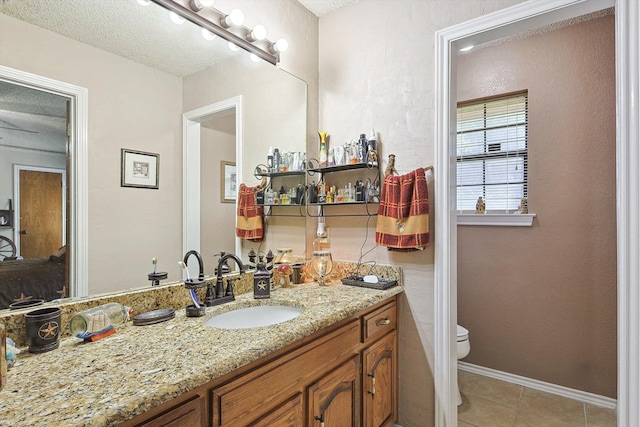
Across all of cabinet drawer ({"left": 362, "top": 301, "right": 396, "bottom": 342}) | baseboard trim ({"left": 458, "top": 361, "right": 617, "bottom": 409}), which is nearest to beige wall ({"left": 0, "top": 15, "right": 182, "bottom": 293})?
cabinet drawer ({"left": 362, "top": 301, "right": 396, "bottom": 342})

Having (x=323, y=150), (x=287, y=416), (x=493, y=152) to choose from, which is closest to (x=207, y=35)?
(x=323, y=150)

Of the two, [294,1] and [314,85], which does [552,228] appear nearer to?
[314,85]

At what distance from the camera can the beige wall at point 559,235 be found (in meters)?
2.11

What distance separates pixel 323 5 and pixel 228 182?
4.43 ft

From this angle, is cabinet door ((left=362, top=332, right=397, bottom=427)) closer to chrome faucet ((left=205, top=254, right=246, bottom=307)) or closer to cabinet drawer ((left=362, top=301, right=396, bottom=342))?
cabinet drawer ((left=362, top=301, right=396, bottom=342))

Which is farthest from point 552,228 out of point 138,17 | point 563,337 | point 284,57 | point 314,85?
point 138,17

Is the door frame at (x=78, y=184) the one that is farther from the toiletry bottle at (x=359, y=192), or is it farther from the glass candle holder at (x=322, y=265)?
the toiletry bottle at (x=359, y=192)

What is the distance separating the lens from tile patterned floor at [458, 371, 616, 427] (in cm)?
197

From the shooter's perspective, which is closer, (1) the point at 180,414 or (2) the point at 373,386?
(1) the point at 180,414

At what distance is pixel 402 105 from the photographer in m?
1.84

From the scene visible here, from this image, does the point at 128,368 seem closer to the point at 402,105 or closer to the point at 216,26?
the point at 216,26

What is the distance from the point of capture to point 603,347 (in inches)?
83.6

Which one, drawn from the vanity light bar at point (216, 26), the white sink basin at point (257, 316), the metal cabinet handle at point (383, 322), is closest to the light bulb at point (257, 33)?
the vanity light bar at point (216, 26)

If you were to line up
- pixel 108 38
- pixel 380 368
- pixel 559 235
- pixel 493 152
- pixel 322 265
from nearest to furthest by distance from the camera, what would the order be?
1. pixel 108 38
2. pixel 380 368
3. pixel 322 265
4. pixel 559 235
5. pixel 493 152
